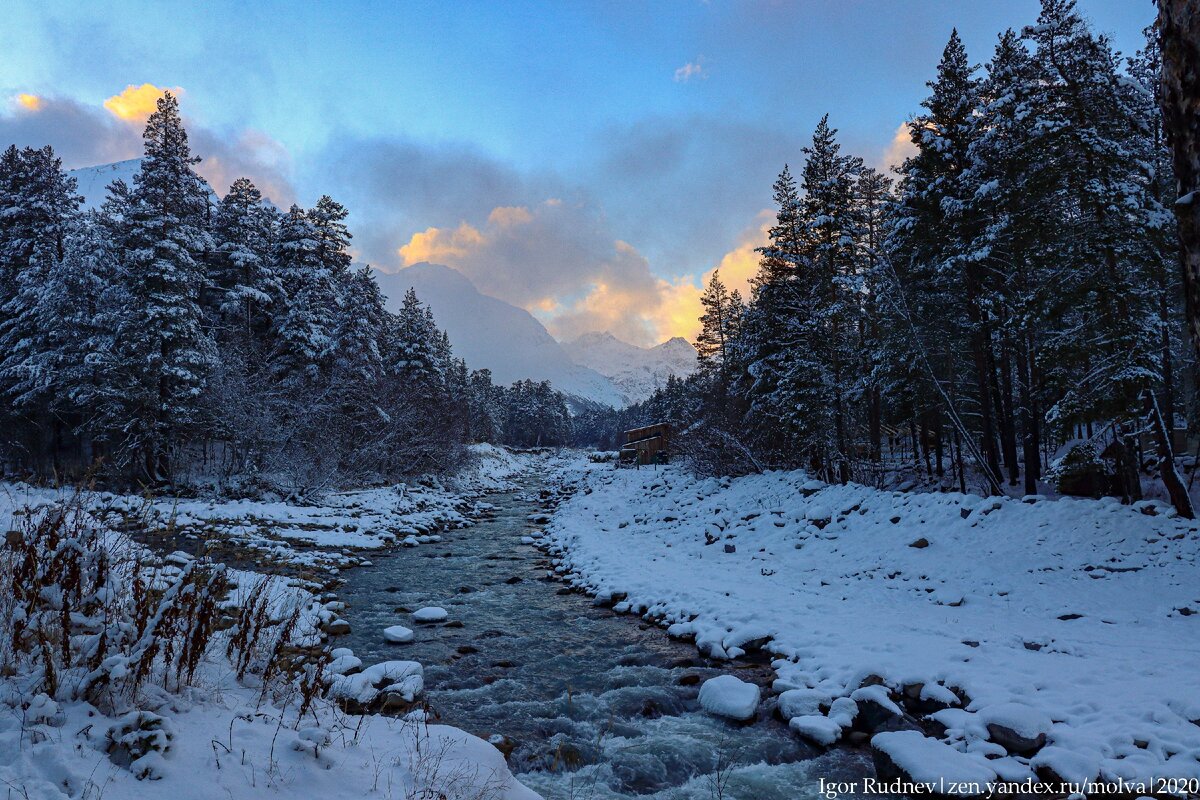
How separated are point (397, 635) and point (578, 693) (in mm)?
3348

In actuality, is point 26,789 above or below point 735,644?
above

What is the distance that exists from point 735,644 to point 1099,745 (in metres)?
4.58

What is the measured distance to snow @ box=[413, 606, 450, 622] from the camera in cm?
999

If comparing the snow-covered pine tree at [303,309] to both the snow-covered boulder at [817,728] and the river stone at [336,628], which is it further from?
the snow-covered boulder at [817,728]

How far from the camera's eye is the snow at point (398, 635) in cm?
872

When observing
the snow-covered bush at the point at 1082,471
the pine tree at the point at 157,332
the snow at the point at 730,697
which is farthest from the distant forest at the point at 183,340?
the snow-covered bush at the point at 1082,471

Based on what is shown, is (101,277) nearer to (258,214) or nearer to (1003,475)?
(258,214)

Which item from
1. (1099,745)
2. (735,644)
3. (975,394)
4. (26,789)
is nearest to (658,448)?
(975,394)

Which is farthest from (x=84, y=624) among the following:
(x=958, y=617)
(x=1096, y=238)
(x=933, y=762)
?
(x=1096, y=238)

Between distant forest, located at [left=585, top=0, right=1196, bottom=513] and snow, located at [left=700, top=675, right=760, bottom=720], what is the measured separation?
8930 millimetres

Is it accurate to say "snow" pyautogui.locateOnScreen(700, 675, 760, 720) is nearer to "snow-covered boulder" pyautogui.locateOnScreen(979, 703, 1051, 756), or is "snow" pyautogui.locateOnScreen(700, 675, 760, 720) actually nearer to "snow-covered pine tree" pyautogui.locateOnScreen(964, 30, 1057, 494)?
"snow-covered boulder" pyautogui.locateOnScreen(979, 703, 1051, 756)

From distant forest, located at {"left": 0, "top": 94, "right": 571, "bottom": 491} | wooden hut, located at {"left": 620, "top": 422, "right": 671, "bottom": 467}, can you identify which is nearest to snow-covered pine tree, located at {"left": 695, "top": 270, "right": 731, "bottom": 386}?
wooden hut, located at {"left": 620, "top": 422, "right": 671, "bottom": 467}

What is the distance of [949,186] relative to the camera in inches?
680

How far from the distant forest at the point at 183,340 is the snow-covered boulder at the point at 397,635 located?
13162 millimetres
